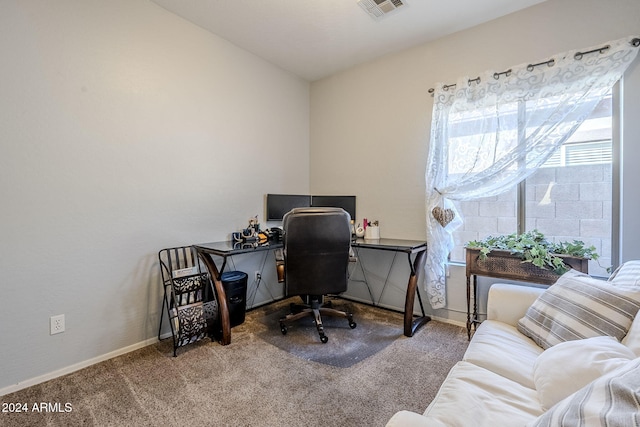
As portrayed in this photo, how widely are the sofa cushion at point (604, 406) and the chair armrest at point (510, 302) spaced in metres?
1.01

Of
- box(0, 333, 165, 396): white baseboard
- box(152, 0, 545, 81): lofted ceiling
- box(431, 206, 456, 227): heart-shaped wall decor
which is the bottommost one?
box(0, 333, 165, 396): white baseboard

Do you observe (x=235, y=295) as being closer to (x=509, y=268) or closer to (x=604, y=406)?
(x=509, y=268)

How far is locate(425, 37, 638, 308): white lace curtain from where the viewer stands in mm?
2064

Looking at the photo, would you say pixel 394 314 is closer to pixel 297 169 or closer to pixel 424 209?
pixel 424 209

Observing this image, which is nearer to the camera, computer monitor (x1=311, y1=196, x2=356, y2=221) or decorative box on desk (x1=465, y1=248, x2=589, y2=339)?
decorative box on desk (x1=465, y1=248, x2=589, y2=339)

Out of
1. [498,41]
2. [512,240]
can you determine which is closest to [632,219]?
[512,240]

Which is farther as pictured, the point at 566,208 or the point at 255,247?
the point at 255,247

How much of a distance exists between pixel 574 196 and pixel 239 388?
110 inches

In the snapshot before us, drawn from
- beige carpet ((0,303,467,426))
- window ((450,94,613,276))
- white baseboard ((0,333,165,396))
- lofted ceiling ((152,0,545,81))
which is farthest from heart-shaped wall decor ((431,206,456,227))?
white baseboard ((0,333,165,396))

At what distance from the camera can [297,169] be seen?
3715mm

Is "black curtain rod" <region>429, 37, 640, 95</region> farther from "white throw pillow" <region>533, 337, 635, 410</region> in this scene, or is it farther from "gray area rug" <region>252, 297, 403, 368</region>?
"gray area rug" <region>252, 297, 403, 368</region>

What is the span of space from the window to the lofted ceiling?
1.15 metres

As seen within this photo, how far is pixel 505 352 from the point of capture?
52.8 inches

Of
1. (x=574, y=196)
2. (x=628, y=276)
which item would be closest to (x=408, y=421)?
(x=628, y=276)
